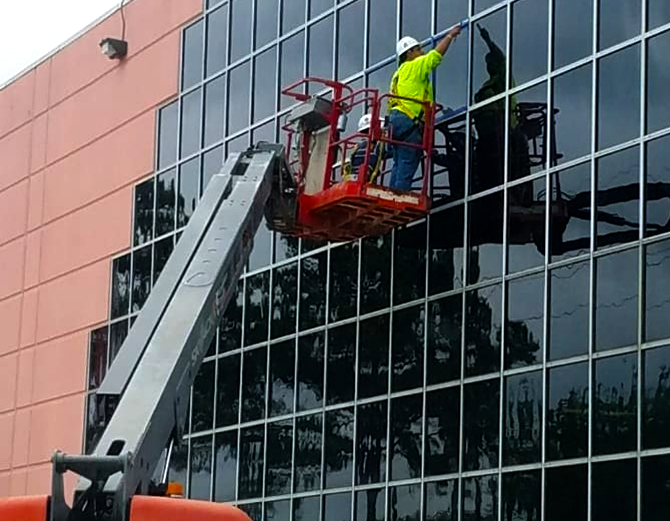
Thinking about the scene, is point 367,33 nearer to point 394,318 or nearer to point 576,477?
point 394,318

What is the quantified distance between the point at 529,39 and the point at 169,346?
7035 millimetres

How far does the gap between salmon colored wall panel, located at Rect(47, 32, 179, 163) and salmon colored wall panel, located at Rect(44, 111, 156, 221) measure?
227 mm

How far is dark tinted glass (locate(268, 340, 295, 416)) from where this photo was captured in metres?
21.3

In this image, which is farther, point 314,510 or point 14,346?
point 14,346

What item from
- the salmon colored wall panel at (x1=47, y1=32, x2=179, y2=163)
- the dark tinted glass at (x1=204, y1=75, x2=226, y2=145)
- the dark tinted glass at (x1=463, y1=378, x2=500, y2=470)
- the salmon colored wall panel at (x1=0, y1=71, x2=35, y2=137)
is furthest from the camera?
the salmon colored wall panel at (x1=0, y1=71, x2=35, y2=137)

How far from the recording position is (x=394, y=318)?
19344 millimetres

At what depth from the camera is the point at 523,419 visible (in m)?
16.8

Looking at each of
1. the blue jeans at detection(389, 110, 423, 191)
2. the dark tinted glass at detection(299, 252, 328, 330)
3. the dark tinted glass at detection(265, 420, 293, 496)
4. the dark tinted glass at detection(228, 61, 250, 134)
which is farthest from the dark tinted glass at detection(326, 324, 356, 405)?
the dark tinted glass at detection(228, 61, 250, 134)

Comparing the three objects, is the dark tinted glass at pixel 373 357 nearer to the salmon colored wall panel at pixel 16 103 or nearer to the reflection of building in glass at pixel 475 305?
the reflection of building in glass at pixel 475 305

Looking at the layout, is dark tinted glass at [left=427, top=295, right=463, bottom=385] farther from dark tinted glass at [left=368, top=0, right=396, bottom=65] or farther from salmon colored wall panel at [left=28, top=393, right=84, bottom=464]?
salmon colored wall panel at [left=28, top=393, right=84, bottom=464]

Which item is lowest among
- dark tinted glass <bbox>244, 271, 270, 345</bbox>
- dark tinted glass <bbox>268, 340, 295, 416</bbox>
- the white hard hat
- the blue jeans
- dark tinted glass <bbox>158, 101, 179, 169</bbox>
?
dark tinted glass <bbox>268, 340, 295, 416</bbox>

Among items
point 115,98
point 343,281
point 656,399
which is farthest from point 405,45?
point 115,98

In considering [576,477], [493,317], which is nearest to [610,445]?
[576,477]

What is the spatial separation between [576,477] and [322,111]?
19.1 feet
